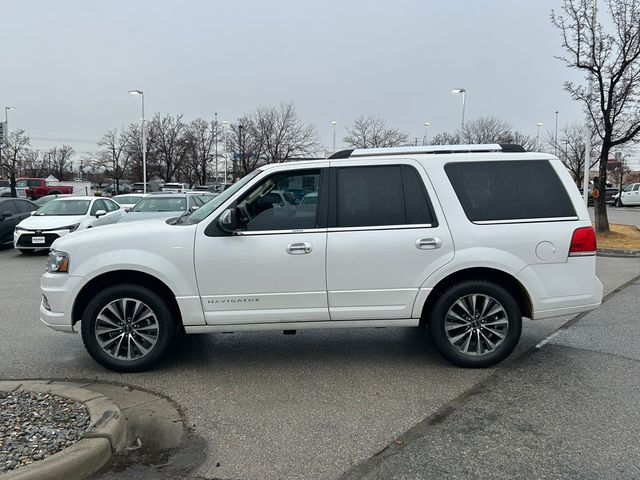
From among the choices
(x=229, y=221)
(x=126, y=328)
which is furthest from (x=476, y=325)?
(x=126, y=328)

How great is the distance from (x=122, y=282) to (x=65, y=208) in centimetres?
1145

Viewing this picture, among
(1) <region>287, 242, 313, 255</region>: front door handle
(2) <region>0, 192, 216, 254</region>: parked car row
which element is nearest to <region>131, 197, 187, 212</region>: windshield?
(2) <region>0, 192, 216, 254</region>: parked car row

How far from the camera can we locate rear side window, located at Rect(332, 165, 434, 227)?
15.5 ft

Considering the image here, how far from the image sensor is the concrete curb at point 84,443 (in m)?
2.95

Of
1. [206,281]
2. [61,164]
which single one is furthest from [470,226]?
[61,164]

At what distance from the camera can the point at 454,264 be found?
15.3 feet

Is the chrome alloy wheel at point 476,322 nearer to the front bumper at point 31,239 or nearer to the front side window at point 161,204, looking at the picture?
the front side window at point 161,204

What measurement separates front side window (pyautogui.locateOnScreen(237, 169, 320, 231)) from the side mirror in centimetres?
10

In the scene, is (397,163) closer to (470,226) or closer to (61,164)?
(470,226)

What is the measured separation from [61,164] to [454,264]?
74915mm

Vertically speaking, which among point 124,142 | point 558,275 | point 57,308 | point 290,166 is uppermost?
point 124,142

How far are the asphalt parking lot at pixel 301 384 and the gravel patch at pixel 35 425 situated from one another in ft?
2.51

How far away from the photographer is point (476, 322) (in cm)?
484

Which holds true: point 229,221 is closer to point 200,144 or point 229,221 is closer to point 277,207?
point 277,207
